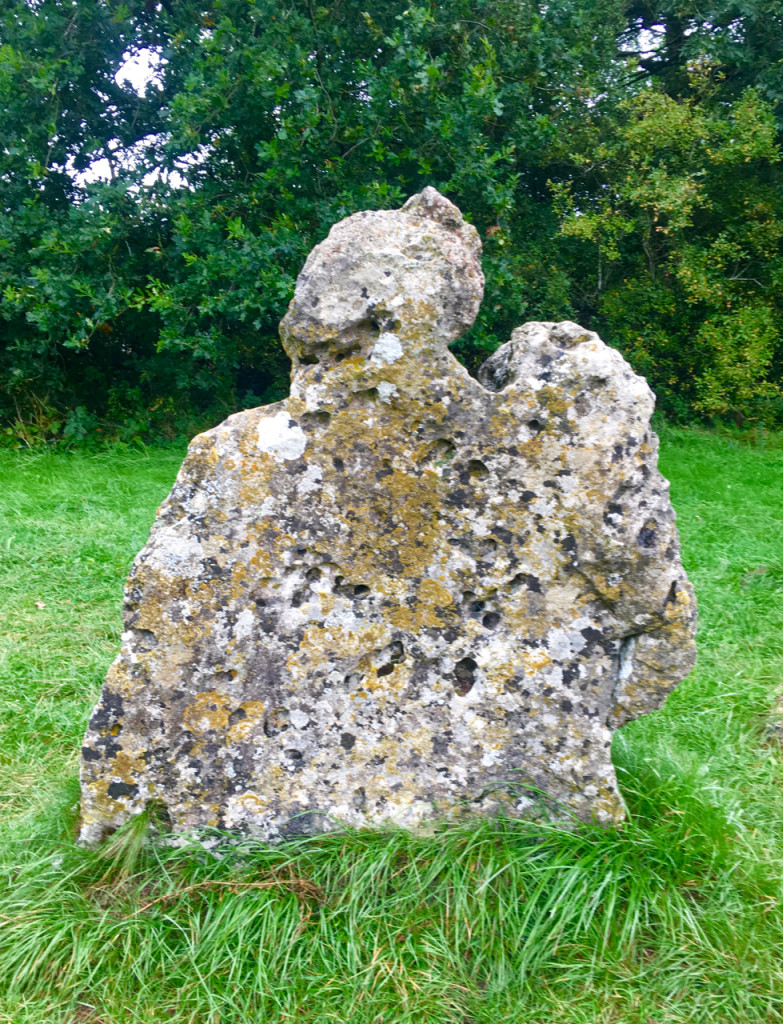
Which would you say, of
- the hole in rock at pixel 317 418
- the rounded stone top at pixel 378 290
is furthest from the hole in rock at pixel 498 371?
the hole in rock at pixel 317 418

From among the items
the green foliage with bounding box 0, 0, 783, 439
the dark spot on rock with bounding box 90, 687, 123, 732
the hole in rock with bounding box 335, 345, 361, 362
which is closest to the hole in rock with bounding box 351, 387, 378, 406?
the hole in rock with bounding box 335, 345, 361, 362

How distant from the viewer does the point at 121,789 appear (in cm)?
271

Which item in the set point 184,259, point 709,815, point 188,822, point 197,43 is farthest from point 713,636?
point 197,43

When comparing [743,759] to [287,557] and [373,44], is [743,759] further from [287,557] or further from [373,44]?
[373,44]

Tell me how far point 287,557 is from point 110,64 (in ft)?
32.4

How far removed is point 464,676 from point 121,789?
1190 mm

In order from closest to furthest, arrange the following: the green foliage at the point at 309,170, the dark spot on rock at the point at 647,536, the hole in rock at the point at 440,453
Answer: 1. the dark spot on rock at the point at 647,536
2. the hole in rock at the point at 440,453
3. the green foliage at the point at 309,170

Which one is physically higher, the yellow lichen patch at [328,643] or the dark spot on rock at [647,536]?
the dark spot on rock at [647,536]

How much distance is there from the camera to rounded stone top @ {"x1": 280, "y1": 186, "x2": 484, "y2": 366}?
2.70 m

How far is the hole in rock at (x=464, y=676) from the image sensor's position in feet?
9.34

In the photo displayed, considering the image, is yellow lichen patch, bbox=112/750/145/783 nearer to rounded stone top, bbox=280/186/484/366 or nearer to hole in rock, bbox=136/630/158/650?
hole in rock, bbox=136/630/158/650

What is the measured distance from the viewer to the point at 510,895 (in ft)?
8.39

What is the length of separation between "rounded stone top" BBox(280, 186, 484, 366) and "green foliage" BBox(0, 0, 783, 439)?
6700 mm

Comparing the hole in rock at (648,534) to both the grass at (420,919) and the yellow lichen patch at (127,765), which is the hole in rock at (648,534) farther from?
the yellow lichen patch at (127,765)
